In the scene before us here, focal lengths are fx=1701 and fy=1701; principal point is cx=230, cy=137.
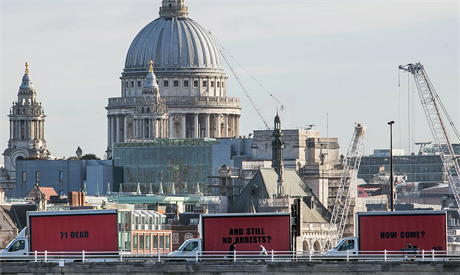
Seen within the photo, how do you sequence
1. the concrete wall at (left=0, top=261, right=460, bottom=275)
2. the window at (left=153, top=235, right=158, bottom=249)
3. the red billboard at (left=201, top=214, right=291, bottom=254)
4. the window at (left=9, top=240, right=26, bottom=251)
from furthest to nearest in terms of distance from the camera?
the window at (left=153, top=235, right=158, bottom=249) < the window at (left=9, top=240, right=26, bottom=251) < the red billboard at (left=201, top=214, right=291, bottom=254) < the concrete wall at (left=0, top=261, right=460, bottom=275)

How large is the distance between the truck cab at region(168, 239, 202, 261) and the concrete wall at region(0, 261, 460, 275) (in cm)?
314

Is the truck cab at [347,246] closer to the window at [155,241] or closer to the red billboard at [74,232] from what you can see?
the red billboard at [74,232]

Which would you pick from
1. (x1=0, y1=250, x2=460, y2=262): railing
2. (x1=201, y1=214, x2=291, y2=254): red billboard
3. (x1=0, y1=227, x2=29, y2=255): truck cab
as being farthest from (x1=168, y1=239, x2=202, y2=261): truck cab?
(x1=0, y1=227, x2=29, y2=255): truck cab

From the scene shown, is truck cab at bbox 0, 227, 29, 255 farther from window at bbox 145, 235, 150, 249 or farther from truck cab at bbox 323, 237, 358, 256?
window at bbox 145, 235, 150, 249

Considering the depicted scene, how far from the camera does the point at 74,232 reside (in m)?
103

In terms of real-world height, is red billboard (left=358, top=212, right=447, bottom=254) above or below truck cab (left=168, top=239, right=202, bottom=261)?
above

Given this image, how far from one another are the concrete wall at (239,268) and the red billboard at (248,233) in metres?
6.65

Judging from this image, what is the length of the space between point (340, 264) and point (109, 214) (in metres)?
16.5

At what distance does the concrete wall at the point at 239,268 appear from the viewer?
299 feet

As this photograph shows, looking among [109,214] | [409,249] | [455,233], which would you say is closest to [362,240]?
[409,249]

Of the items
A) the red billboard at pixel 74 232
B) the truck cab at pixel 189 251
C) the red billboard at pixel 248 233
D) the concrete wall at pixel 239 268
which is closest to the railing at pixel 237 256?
the truck cab at pixel 189 251

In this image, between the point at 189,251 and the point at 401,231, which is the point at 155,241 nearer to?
the point at 189,251

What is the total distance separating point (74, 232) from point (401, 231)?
19650 millimetres

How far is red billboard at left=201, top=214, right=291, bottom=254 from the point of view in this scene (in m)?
101
